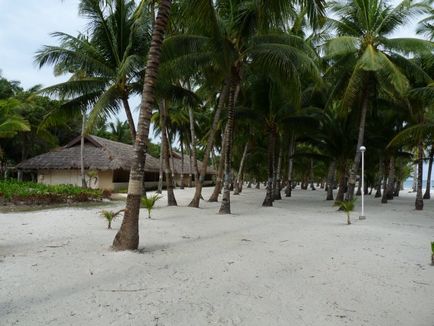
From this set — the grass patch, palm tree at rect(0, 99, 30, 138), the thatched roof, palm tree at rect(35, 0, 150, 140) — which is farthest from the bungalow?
palm tree at rect(35, 0, 150, 140)

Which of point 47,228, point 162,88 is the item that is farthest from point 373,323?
point 162,88

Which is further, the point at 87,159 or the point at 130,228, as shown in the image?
the point at 87,159

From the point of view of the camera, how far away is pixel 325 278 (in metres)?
5.18

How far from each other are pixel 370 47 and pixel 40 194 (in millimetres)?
14203

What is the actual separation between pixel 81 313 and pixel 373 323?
310cm

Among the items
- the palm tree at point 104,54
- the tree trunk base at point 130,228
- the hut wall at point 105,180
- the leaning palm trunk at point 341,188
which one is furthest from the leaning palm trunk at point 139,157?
the hut wall at point 105,180

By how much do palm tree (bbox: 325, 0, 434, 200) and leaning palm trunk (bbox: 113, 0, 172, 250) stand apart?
9213mm

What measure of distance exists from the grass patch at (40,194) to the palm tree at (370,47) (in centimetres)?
1203

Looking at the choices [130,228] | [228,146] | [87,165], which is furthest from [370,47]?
[87,165]

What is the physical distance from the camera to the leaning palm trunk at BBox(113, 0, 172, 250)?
247 inches

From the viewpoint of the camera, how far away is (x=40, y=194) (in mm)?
14234

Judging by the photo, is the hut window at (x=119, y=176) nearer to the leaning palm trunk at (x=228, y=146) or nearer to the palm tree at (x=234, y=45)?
the leaning palm trunk at (x=228, y=146)

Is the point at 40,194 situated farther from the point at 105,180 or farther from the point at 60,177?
the point at 60,177

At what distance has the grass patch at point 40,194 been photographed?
44.9 feet
